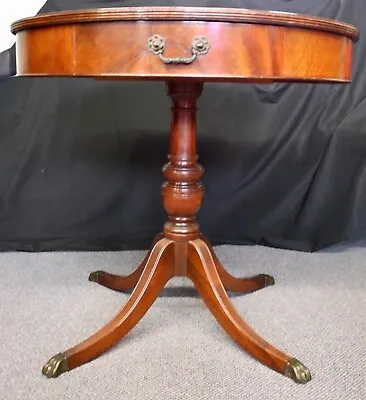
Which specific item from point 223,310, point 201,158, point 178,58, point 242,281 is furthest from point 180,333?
point 201,158

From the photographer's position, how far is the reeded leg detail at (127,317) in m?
1.10

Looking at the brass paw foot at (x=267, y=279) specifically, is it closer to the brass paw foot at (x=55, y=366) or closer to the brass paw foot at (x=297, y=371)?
the brass paw foot at (x=297, y=371)

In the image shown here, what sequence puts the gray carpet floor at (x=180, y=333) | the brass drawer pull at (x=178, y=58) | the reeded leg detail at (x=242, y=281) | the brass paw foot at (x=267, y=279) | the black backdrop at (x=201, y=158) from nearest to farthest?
1. the brass drawer pull at (x=178, y=58)
2. the gray carpet floor at (x=180, y=333)
3. the reeded leg detail at (x=242, y=281)
4. the brass paw foot at (x=267, y=279)
5. the black backdrop at (x=201, y=158)

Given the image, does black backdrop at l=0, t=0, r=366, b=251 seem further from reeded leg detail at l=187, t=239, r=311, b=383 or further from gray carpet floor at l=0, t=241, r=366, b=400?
reeded leg detail at l=187, t=239, r=311, b=383

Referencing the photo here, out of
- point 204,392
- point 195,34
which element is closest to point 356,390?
point 204,392

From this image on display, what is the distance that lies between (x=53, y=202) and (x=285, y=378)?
1.06 metres

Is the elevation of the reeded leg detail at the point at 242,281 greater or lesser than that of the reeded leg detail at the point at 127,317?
lesser

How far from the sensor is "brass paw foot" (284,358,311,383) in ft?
3.51

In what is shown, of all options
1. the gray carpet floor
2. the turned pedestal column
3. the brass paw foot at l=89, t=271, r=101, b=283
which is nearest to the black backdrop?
the gray carpet floor

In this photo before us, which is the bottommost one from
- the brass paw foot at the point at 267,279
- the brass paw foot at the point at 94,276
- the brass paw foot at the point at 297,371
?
the brass paw foot at the point at 94,276

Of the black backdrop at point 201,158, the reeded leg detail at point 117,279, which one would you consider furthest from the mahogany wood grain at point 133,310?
the black backdrop at point 201,158

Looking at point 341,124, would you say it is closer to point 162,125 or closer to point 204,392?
point 162,125

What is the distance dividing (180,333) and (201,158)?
0.76 metres

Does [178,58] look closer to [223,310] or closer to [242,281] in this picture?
[223,310]
